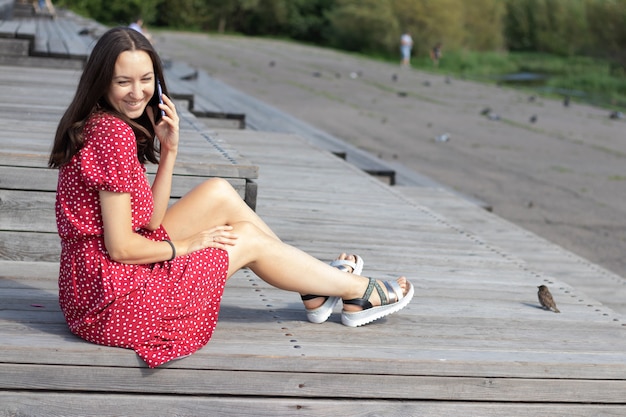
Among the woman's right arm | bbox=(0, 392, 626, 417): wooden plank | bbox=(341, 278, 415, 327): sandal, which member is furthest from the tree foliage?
the woman's right arm

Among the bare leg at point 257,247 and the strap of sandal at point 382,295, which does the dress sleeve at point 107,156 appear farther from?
the strap of sandal at point 382,295

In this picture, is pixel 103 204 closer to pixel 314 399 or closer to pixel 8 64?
pixel 314 399

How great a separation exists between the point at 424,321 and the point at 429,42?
47.5 meters

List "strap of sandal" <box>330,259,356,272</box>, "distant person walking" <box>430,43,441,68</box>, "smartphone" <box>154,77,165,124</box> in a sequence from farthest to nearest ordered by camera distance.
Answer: "distant person walking" <box>430,43,441,68</box>
"strap of sandal" <box>330,259,356,272</box>
"smartphone" <box>154,77,165,124</box>

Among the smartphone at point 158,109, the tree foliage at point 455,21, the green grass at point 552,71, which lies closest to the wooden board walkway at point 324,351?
the smartphone at point 158,109

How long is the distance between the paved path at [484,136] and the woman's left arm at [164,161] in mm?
5204

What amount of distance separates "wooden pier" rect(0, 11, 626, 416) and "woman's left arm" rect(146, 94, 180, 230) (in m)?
0.48

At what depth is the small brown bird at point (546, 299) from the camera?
14.3 feet

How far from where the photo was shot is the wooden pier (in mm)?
3234

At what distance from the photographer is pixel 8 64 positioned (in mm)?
10266

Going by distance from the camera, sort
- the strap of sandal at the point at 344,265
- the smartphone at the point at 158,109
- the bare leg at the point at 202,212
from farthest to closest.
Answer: the strap of sandal at the point at 344,265 → the bare leg at the point at 202,212 → the smartphone at the point at 158,109

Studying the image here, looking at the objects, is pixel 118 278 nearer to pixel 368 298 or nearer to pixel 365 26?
pixel 368 298

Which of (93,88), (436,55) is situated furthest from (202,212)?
(436,55)

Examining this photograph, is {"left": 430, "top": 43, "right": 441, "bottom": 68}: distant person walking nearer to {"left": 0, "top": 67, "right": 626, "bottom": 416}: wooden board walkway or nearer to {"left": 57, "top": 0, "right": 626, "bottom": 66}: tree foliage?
{"left": 57, "top": 0, "right": 626, "bottom": 66}: tree foliage
